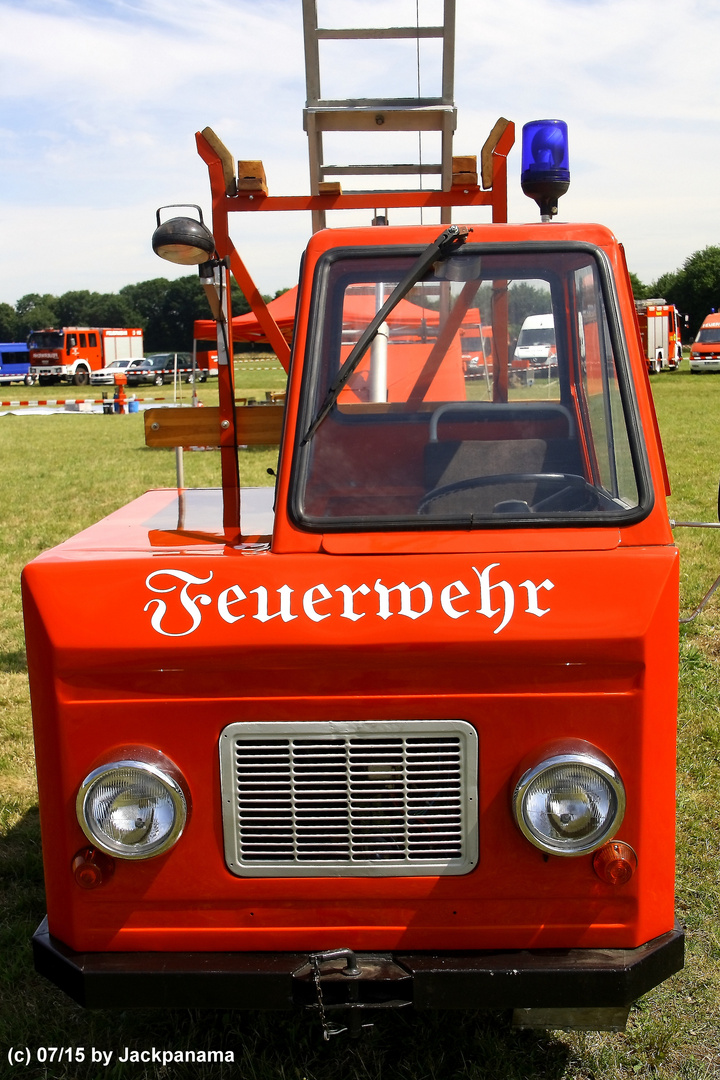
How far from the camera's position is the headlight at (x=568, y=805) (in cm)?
224

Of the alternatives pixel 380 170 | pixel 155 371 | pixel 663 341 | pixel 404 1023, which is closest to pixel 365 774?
pixel 404 1023

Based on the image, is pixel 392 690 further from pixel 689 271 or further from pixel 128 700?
pixel 689 271

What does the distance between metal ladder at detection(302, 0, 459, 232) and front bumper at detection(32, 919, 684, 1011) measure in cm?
305

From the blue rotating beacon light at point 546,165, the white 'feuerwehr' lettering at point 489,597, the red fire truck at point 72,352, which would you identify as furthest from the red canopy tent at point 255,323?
the red fire truck at point 72,352

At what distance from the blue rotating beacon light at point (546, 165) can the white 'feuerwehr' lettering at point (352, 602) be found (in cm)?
139

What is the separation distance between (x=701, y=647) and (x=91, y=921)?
4.84 m

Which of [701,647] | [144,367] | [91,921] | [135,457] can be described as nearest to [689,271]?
[144,367]

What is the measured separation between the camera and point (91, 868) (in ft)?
7.65

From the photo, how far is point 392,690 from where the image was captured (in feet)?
7.55

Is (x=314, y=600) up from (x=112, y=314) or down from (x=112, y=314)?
down

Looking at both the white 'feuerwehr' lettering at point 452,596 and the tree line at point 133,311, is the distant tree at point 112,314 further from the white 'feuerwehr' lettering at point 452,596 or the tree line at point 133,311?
the white 'feuerwehr' lettering at point 452,596

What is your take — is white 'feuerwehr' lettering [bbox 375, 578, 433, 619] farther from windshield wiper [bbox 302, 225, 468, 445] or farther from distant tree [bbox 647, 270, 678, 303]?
distant tree [bbox 647, 270, 678, 303]

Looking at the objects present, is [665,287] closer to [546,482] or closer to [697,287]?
[697,287]

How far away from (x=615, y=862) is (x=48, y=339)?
49.7 metres
